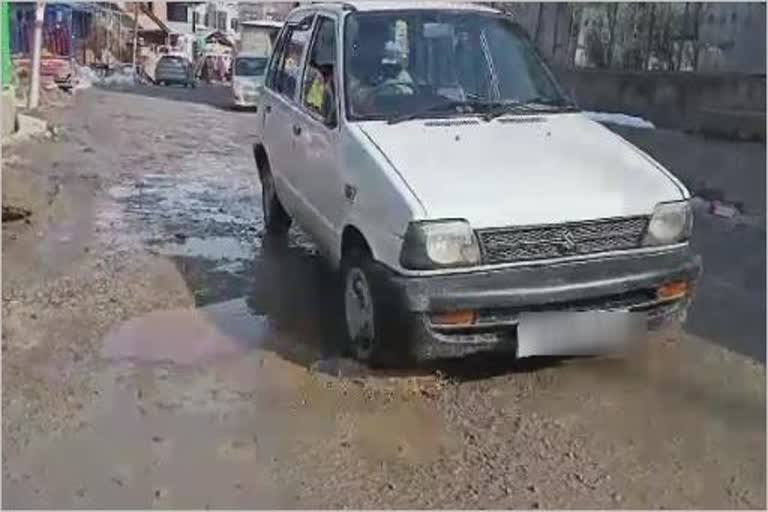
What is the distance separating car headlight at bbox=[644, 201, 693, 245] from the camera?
4332 millimetres

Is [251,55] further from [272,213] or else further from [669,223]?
[669,223]

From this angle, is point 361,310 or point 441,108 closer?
point 361,310

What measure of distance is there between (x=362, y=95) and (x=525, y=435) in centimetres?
211

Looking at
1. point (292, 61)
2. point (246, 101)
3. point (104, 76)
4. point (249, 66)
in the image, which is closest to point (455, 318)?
A: point (292, 61)

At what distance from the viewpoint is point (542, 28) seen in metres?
14.8

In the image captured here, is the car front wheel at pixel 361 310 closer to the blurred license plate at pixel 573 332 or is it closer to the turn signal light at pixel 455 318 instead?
the turn signal light at pixel 455 318

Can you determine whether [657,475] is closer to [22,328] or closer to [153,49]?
[22,328]

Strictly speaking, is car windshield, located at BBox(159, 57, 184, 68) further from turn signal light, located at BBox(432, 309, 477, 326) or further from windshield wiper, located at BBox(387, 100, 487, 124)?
turn signal light, located at BBox(432, 309, 477, 326)

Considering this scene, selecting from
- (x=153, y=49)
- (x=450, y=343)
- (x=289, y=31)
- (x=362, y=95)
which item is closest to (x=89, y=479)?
(x=450, y=343)

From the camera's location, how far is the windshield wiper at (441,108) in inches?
192

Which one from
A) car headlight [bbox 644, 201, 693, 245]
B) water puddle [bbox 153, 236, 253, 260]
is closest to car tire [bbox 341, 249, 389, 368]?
car headlight [bbox 644, 201, 693, 245]

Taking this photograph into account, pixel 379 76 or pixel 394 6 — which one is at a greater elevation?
pixel 394 6

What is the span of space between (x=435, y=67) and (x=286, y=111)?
1394mm

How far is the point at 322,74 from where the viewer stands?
18.0 feet
